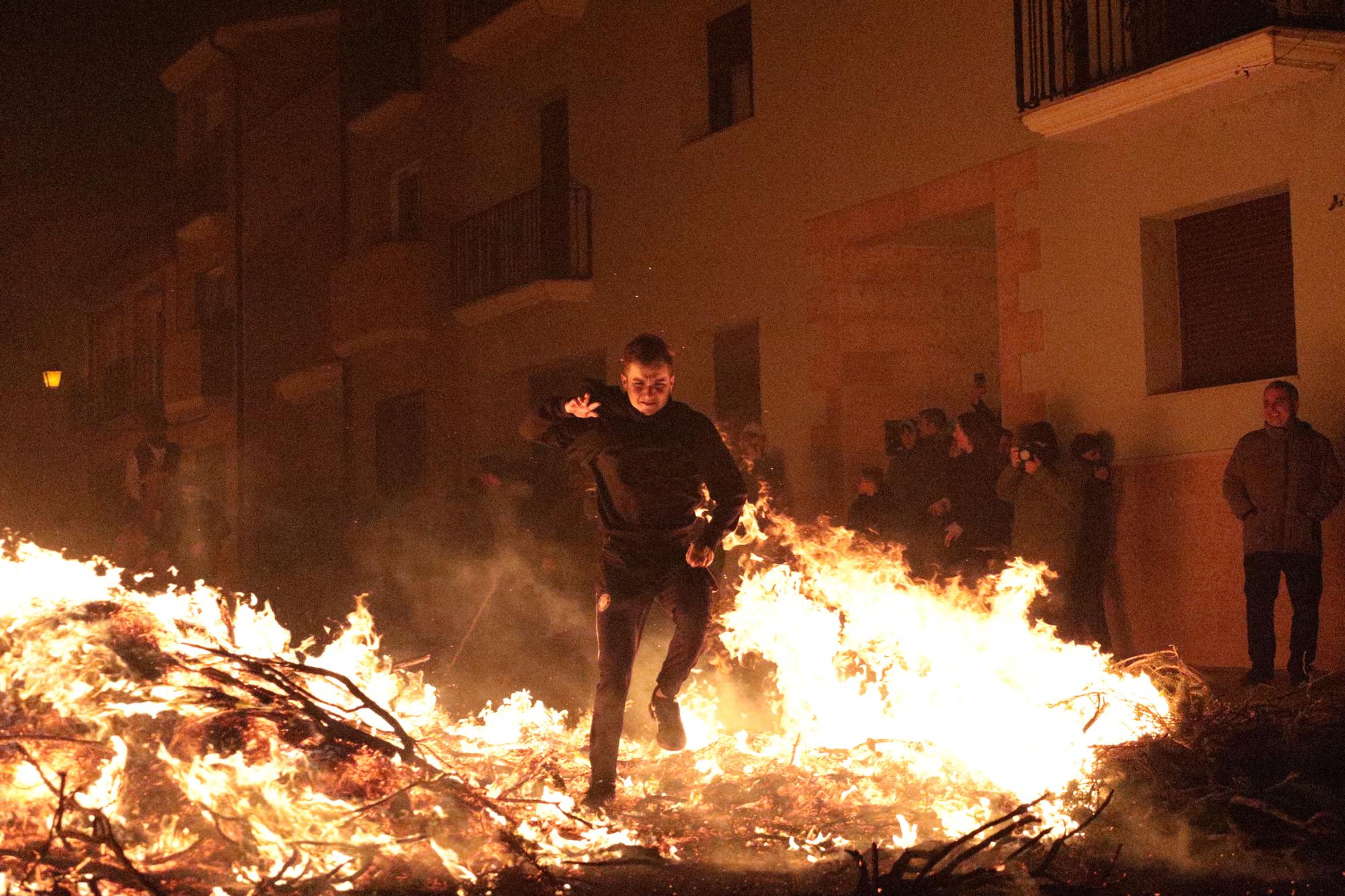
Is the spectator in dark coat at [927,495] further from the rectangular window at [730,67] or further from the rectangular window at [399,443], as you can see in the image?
the rectangular window at [399,443]

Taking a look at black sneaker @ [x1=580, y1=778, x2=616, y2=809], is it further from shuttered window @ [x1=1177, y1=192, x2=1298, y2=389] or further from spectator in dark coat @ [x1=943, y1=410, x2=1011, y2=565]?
shuttered window @ [x1=1177, y1=192, x2=1298, y2=389]

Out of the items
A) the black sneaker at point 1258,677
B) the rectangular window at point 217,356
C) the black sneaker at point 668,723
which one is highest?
the rectangular window at point 217,356

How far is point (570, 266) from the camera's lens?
19.3 meters

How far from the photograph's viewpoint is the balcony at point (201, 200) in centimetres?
3012

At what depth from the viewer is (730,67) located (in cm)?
1695

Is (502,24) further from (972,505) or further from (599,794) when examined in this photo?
(599,794)

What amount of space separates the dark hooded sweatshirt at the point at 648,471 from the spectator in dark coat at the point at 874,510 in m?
5.39

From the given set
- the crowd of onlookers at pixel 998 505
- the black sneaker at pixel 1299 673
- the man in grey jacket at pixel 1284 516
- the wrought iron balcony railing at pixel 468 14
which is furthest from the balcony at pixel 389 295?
the black sneaker at pixel 1299 673

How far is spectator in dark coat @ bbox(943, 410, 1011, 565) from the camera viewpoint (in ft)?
38.3

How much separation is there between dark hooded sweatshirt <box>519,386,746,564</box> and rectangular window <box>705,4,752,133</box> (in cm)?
1015

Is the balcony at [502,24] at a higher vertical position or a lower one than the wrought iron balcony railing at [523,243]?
higher

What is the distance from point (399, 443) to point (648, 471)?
18034 mm

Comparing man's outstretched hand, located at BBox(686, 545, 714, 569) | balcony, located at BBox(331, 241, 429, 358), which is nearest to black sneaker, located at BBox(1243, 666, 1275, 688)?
man's outstretched hand, located at BBox(686, 545, 714, 569)

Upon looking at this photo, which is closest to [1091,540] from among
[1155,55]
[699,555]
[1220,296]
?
[1220,296]
